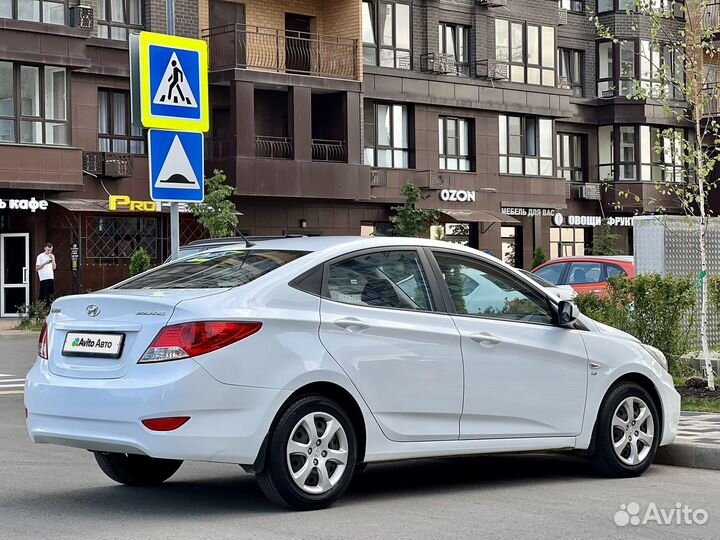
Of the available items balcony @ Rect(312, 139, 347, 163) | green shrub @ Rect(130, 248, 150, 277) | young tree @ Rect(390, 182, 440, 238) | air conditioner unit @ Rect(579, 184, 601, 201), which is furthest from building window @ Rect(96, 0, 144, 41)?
air conditioner unit @ Rect(579, 184, 601, 201)

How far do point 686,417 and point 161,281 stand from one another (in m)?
5.60

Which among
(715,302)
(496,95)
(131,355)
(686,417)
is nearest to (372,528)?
(131,355)

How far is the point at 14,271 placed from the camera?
36.9 meters

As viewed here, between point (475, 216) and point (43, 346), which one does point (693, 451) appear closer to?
point (43, 346)

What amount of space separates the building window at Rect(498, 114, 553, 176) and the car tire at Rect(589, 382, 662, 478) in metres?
39.0

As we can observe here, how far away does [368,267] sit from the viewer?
27.4 feet

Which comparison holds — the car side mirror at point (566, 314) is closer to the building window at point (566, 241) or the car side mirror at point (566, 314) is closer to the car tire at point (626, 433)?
the car tire at point (626, 433)

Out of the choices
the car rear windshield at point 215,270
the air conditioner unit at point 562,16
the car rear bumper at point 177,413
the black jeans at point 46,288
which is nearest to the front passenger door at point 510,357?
the car rear windshield at point 215,270

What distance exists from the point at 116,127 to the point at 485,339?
3123 cm

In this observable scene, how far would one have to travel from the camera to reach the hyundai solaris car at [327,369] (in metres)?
7.37

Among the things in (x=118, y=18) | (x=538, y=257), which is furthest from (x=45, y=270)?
(x=538, y=257)

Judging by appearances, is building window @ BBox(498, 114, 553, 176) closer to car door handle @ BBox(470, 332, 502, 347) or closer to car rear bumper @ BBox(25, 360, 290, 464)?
car door handle @ BBox(470, 332, 502, 347)

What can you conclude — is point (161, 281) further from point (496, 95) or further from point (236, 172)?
point (496, 95)

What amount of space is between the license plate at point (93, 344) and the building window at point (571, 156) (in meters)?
46.8
